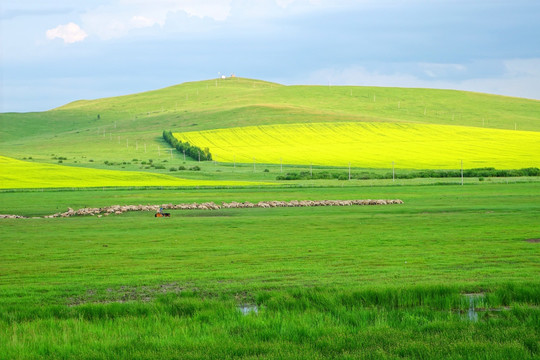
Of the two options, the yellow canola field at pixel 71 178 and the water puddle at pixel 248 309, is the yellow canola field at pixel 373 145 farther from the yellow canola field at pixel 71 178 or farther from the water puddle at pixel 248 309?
the water puddle at pixel 248 309

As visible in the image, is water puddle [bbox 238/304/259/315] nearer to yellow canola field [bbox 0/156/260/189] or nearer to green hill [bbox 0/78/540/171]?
yellow canola field [bbox 0/156/260/189]

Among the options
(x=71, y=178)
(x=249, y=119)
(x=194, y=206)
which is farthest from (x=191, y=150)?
Result: (x=194, y=206)

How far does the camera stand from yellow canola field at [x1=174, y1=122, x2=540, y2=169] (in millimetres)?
95312

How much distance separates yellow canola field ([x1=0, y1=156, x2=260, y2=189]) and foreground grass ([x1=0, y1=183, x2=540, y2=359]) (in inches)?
1504

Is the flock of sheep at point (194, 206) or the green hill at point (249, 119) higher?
the green hill at point (249, 119)

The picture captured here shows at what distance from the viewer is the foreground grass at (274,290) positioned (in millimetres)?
11359

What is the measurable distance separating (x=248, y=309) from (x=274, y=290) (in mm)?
1427

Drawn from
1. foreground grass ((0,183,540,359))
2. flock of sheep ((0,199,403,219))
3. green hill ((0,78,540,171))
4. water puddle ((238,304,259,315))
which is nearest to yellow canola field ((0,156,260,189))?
flock of sheep ((0,199,403,219))

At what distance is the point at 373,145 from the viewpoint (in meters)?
114

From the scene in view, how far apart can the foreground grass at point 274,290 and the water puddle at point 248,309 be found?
17cm

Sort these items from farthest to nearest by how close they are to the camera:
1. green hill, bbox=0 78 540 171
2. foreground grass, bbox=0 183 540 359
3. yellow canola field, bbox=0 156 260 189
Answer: green hill, bbox=0 78 540 171, yellow canola field, bbox=0 156 260 189, foreground grass, bbox=0 183 540 359

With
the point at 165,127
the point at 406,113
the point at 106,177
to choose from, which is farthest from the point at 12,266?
the point at 406,113

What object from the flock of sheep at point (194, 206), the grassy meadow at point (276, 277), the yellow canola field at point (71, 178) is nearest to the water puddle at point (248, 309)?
the grassy meadow at point (276, 277)

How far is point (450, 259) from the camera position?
781 inches
